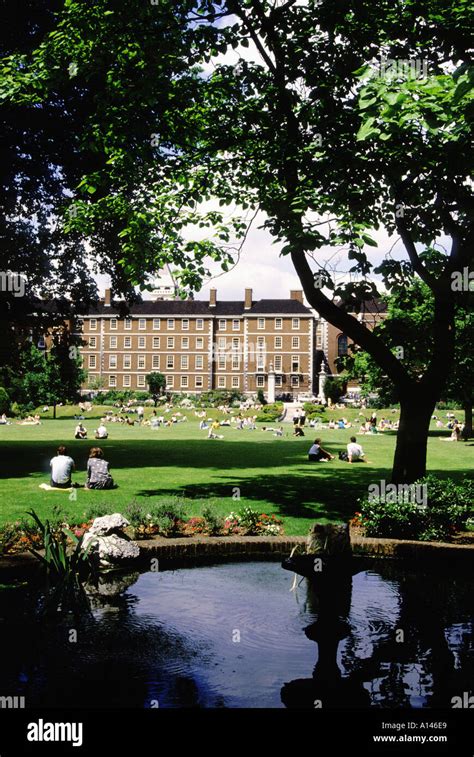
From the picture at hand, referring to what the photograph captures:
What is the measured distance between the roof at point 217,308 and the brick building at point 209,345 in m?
0.15

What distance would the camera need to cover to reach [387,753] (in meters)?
4.39

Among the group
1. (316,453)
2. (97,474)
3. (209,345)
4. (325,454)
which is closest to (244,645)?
(97,474)

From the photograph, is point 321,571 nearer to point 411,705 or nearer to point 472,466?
point 411,705

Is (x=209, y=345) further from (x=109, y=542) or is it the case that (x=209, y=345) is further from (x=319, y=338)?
(x=109, y=542)

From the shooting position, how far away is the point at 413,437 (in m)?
12.8

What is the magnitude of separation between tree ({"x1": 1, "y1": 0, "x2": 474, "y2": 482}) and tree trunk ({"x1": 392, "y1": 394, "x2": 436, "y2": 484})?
0.03 m

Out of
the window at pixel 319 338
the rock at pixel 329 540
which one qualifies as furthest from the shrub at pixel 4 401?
the window at pixel 319 338

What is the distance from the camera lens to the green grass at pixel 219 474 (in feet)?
45.5

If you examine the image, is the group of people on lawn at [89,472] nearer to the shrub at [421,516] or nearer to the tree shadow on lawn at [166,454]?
the tree shadow on lawn at [166,454]

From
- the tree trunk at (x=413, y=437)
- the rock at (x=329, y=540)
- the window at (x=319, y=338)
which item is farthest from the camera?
the window at (x=319, y=338)

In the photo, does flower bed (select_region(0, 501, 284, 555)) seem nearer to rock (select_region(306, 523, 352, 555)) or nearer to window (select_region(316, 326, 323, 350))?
rock (select_region(306, 523, 352, 555))

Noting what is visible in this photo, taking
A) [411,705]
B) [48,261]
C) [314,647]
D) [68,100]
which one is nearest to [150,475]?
[48,261]

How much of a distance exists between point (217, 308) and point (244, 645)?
101787 millimetres

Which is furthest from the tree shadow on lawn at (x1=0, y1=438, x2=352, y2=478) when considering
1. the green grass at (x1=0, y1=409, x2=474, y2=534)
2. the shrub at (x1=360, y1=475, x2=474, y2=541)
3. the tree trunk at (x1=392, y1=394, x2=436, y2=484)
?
the shrub at (x1=360, y1=475, x2=474, y2=541)
